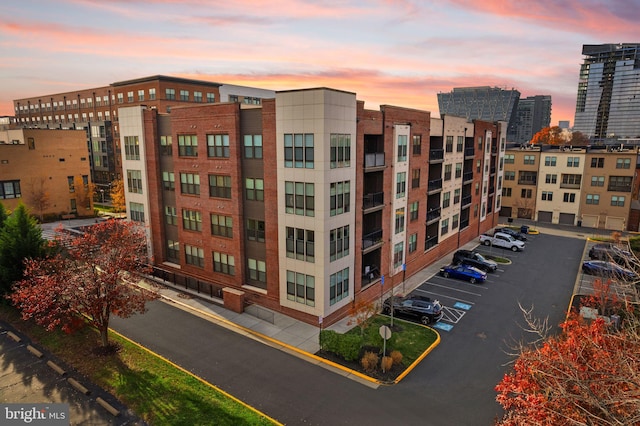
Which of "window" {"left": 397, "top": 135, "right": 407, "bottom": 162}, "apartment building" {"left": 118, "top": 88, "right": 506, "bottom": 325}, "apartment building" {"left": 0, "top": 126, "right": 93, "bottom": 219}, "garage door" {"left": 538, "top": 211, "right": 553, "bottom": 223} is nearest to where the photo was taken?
"apartment building" {"left": 118, "top": 88, "right": 506, "bottom": 325}

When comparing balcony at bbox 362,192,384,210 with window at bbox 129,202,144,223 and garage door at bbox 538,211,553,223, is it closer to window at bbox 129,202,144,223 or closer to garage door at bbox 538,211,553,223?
Result: window at bbox 129,202,144,223

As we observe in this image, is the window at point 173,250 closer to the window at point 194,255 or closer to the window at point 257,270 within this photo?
the window at point 194,255

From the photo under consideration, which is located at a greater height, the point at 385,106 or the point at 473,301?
the point at 385,106

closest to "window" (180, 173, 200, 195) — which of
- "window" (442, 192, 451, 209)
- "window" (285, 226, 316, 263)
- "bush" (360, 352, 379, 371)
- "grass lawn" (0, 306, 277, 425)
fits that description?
"window" (285, 226, 316, 263)

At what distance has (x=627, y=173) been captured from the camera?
5944 cm

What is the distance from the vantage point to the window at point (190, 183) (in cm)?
3354

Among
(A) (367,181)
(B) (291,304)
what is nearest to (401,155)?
(A) (367,181)

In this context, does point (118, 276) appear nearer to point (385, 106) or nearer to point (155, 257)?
point (155, 257)

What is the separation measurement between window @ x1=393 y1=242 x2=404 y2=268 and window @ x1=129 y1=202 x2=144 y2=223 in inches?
979

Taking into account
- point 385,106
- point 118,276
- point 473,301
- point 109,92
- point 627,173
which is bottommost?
point 473,301

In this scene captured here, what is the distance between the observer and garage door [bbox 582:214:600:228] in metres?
62.8

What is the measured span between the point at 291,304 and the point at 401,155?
16.2 m

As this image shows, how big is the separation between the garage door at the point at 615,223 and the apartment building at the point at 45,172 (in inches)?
3302

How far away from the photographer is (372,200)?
104 ft
